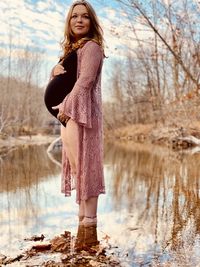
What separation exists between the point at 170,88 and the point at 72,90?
1782cm

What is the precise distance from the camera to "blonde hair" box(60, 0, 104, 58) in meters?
3.29

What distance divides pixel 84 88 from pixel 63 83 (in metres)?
0.21

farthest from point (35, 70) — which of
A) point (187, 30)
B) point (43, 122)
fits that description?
point (187, 30)

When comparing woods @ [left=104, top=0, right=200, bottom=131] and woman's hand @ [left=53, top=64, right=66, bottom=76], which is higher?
woods @ [left=104, top=0, right=200, bottom=131]

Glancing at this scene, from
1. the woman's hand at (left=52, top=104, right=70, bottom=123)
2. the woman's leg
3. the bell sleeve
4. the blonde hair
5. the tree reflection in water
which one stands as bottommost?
the tree reflection in water

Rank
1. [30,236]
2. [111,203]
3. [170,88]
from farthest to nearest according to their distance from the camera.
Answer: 1. [170,88]
2. [111,203]
3. [30,236]

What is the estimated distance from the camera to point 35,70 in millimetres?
26953

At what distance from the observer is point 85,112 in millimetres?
3143

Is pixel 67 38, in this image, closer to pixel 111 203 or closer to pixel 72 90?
→ pixel 72 90

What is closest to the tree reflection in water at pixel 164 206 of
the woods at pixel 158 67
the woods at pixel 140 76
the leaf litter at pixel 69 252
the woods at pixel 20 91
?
the leaf litter at pixel 69 252

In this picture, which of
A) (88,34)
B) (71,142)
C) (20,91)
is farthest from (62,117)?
(20,91)

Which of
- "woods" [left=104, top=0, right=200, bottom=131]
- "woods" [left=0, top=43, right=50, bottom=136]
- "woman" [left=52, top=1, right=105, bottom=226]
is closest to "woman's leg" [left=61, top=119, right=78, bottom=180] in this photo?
"woman" [left=52, top=1, right=105, bottom=226]

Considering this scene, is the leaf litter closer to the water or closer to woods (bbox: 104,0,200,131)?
the water

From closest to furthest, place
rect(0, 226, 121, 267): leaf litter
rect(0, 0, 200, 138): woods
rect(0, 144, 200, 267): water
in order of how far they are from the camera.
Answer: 1. rect(0, 226, 121, 267): leaf litter
2. rect(0, 144, 200, 267): water
3. rect(0, 0, 200, 138): woods
